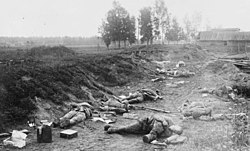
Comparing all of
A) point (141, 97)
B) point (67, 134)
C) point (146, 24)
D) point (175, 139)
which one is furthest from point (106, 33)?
point (175, 139)

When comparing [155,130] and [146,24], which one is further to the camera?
[146,24]

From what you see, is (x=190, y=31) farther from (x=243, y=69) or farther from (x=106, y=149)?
(x=106, y=149)

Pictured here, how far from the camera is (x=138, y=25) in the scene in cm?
5006

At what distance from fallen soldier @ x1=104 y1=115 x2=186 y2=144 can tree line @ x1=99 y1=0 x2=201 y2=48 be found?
3411 cm

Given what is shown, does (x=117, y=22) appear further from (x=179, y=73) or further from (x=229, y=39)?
(x=179, y=73)

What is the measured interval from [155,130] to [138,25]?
4332 cm

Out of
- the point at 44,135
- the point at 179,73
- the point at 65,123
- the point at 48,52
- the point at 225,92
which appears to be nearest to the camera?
the point at 44,135

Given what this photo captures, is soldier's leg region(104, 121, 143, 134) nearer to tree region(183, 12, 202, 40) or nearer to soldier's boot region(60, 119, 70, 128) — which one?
soldier's boot region(60, 119, 70, 128)

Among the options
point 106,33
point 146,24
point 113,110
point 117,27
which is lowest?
Result: point 113,110

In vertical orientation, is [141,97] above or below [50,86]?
below

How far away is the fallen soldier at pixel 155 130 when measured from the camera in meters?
7.91

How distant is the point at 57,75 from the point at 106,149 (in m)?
7.30

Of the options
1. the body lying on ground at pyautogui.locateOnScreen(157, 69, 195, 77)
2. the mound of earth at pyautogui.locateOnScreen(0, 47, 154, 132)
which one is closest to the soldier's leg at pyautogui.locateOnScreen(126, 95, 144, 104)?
the mound of earth at pyautogui.locateOnScreen(0, 47, 154, 132)

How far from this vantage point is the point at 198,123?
946 cm
